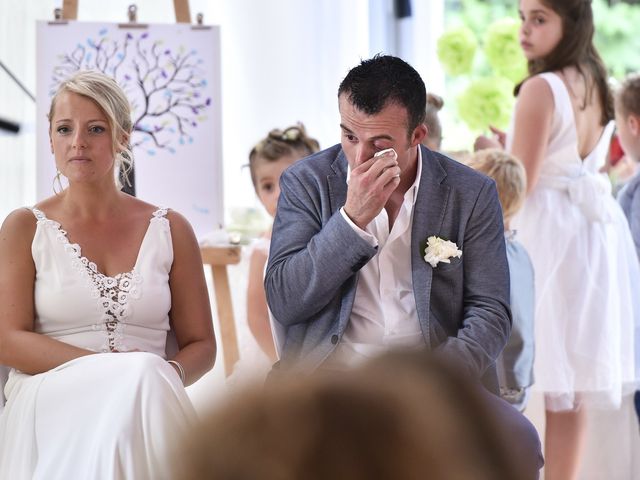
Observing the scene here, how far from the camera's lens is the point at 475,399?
0.54m

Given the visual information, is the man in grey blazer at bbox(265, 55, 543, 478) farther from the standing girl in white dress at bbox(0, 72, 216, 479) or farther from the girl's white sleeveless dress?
the girl's white sleeveless dress

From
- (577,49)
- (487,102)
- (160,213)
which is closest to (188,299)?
(160,213)

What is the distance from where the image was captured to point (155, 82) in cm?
357

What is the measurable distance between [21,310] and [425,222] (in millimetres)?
913

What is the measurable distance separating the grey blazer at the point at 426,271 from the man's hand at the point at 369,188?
90 millimetres

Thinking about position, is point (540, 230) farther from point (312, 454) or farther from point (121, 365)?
point (312, 454)

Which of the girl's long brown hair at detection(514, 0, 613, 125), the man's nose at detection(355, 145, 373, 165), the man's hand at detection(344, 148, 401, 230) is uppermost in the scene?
the girl's long brown hair at detection(514, 0, 613, 125)

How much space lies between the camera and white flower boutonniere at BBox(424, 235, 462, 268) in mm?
2217

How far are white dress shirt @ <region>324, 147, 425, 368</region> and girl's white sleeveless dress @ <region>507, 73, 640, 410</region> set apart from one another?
121 centimetres

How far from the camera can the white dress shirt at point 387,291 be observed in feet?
7.41

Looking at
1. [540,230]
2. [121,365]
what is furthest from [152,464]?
[540,230]

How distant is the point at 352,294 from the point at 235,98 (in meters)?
2.80

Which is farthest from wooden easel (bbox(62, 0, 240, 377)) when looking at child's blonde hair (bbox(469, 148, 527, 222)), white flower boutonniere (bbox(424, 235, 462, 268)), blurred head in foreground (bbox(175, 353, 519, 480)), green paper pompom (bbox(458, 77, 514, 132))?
blurred head in foreground (bbox(175, 353, 519, 480))

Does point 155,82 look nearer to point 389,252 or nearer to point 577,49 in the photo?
point 577,49
